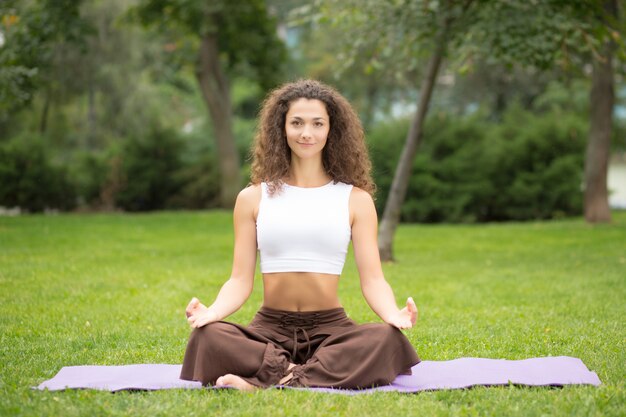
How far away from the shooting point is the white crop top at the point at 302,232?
4238mm

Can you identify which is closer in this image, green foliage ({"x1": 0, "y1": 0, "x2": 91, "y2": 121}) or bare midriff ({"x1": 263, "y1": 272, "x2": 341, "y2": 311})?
bare midriff ({"x1": 263, "y1": 272, "x2": 341, "y2": 311})

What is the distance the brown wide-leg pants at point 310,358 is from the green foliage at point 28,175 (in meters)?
15.6

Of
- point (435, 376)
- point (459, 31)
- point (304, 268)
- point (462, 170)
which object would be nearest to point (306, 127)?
point (304, 268)

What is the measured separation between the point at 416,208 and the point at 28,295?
36.2 feet

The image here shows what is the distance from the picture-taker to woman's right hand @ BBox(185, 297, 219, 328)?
13.1 feet

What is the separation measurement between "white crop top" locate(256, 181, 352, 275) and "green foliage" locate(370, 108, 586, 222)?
515 inches

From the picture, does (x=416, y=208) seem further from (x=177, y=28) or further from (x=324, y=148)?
(x=324, y=148)

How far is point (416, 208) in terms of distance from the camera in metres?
17.4

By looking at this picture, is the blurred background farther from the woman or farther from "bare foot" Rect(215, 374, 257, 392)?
"bare foot" Rect(215, 374, 257, 392)

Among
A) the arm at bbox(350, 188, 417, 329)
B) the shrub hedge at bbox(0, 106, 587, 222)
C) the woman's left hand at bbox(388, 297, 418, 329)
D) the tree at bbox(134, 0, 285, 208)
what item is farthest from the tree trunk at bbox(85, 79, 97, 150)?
the woman's left hand at bbox(388, 297, 418, 329)

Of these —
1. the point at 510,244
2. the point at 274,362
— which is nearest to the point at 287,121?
the point at 274,362

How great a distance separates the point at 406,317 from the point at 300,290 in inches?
23.0

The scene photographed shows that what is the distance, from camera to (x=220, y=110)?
19453 millimetres

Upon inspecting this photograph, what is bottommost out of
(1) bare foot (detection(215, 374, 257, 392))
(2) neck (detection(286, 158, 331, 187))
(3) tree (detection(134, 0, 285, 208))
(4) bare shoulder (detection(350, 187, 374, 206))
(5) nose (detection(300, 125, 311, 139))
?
(1) bare foot (detection(215, 374, 257, 392))
